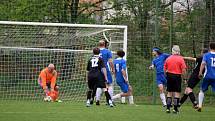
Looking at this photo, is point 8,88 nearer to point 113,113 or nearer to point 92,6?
point 113,113

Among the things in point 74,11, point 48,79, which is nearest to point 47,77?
point 48,79

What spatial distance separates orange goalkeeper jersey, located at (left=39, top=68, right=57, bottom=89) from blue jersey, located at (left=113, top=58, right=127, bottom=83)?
2.34 metres

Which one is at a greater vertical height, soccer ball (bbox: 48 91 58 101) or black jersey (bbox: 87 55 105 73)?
black jersey (bbox: 87 55 105 73)

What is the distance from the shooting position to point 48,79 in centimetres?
2050

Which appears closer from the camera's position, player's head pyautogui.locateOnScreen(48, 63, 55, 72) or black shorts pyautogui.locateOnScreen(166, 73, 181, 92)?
black shorts pyautogui.locateOnScreen(166, 73, 181, 92)

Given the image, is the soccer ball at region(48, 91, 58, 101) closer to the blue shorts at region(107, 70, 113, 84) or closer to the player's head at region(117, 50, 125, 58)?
the blue shorts at region(107, 70, 113, 84)

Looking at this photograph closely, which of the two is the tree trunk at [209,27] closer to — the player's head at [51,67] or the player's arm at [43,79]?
the player's head at [51,67]

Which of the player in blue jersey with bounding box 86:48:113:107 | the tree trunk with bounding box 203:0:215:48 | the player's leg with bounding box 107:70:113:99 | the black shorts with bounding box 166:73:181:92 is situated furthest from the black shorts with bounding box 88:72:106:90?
the tree trunk with bounding box 203:0:215:48

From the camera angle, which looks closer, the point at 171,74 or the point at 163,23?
the point at 171,74

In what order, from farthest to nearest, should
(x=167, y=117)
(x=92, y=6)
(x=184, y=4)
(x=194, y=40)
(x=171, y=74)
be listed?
1. (x=92, y=6)
2. (x=184, y=4)
3. (x=194, y=40)
4. (x=171, y=74)
5. (x=167, y=117)

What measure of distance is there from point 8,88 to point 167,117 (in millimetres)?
8961

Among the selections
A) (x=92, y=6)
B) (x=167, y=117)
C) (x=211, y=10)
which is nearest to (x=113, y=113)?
(x=167, y=117)

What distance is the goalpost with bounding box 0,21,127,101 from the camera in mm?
21250

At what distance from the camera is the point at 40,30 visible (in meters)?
21.6
